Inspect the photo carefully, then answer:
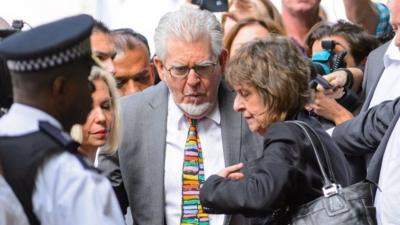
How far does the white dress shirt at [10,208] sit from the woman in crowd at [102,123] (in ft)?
5.48

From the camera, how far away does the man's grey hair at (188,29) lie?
14.7 ft

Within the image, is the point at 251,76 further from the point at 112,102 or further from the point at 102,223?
the point at 102,223

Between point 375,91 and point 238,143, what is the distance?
2.40 feet

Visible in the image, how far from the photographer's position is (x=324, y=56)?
5098 millimetres

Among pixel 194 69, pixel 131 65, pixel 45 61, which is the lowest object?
pixel 131 65

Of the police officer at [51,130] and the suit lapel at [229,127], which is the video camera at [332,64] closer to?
the suit lapel at [229,127]

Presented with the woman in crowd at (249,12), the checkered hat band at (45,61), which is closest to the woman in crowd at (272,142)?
the checkered hat band at (45,61)

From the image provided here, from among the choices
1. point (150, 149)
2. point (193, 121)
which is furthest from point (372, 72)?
point (150, 149)

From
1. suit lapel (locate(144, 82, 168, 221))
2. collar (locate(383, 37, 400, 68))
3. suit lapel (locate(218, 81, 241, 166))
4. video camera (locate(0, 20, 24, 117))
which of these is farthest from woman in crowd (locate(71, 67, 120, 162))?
collar (locate(383, 37, 400, 68))

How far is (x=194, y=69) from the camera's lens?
14.5 feet

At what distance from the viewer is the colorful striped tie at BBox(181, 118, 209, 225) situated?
438 cm

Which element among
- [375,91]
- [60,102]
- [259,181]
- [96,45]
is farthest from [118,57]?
[60,102]

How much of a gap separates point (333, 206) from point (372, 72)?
1.40 metres

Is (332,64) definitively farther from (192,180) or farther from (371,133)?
(192,180)
